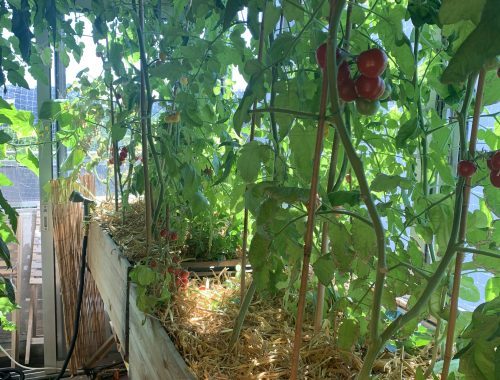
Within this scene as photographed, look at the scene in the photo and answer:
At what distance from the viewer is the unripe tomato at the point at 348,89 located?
1.46ft

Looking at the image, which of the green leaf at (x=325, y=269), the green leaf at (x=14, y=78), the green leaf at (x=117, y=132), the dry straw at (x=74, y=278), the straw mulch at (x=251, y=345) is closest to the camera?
the green leaf at (x=325, y=269)

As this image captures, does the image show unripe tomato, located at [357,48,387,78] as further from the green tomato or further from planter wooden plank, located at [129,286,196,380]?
planter wooden plank, located at [129,286,196,380]

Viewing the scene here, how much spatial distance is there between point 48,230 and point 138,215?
1.08 meters

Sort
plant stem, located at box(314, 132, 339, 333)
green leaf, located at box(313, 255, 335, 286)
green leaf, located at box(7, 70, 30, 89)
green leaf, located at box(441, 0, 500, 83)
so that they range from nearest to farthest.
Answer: green leaf, located at box(441, 0, 500, 83)
green leaf, located at box(313, 255, 335, 286)
plant stem, located at box(314, 132, 339, 333)
green leaf, located at box(7, 70, 30, 89)

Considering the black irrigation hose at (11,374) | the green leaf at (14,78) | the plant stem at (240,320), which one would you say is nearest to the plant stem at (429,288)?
the plant stem at (240,320)

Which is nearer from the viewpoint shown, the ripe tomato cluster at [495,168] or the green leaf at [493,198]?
the ripe tomato cluster at [495,168]

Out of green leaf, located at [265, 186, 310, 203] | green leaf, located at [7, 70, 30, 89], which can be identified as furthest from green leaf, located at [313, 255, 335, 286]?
green leaf, located at [7, 70, 30, 89]

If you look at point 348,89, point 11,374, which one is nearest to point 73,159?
point 11,374

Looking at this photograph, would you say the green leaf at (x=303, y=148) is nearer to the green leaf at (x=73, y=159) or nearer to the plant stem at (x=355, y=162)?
the plant stem at (x=355, y=162)

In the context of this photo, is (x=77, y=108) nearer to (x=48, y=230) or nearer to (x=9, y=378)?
(x=48, y=230)

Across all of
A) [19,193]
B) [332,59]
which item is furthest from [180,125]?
[19,193]

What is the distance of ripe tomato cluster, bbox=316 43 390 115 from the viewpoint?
1.37ft

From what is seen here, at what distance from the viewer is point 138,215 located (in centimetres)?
182

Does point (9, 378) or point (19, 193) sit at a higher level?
point (19, 193)
